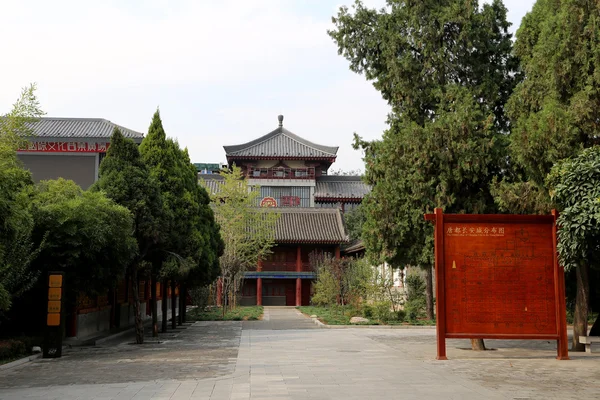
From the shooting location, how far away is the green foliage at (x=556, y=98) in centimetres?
1089

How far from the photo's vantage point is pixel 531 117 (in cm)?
1171

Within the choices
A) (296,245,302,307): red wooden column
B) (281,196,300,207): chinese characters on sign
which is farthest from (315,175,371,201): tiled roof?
(296,245,302,307): red wooden column

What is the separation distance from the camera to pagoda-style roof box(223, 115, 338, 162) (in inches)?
1848

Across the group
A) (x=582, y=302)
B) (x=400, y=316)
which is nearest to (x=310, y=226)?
(x=400, y=316)

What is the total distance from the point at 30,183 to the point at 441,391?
10.4 m

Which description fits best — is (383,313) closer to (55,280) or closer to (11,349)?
(55,280)

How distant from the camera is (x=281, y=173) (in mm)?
47469

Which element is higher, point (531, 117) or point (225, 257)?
point (531, 117)

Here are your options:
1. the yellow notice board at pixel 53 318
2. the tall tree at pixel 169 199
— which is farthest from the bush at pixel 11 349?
the tall tree at pixel 169 199

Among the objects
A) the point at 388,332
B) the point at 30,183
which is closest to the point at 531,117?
the point at 388,332

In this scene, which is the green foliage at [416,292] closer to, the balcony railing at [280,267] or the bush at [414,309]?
the bush at [414,309]

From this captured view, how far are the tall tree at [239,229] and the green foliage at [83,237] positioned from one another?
45.6 feet

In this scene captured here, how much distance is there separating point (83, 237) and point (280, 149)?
36.0 metres

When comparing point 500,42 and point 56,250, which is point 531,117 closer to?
point 500,42
